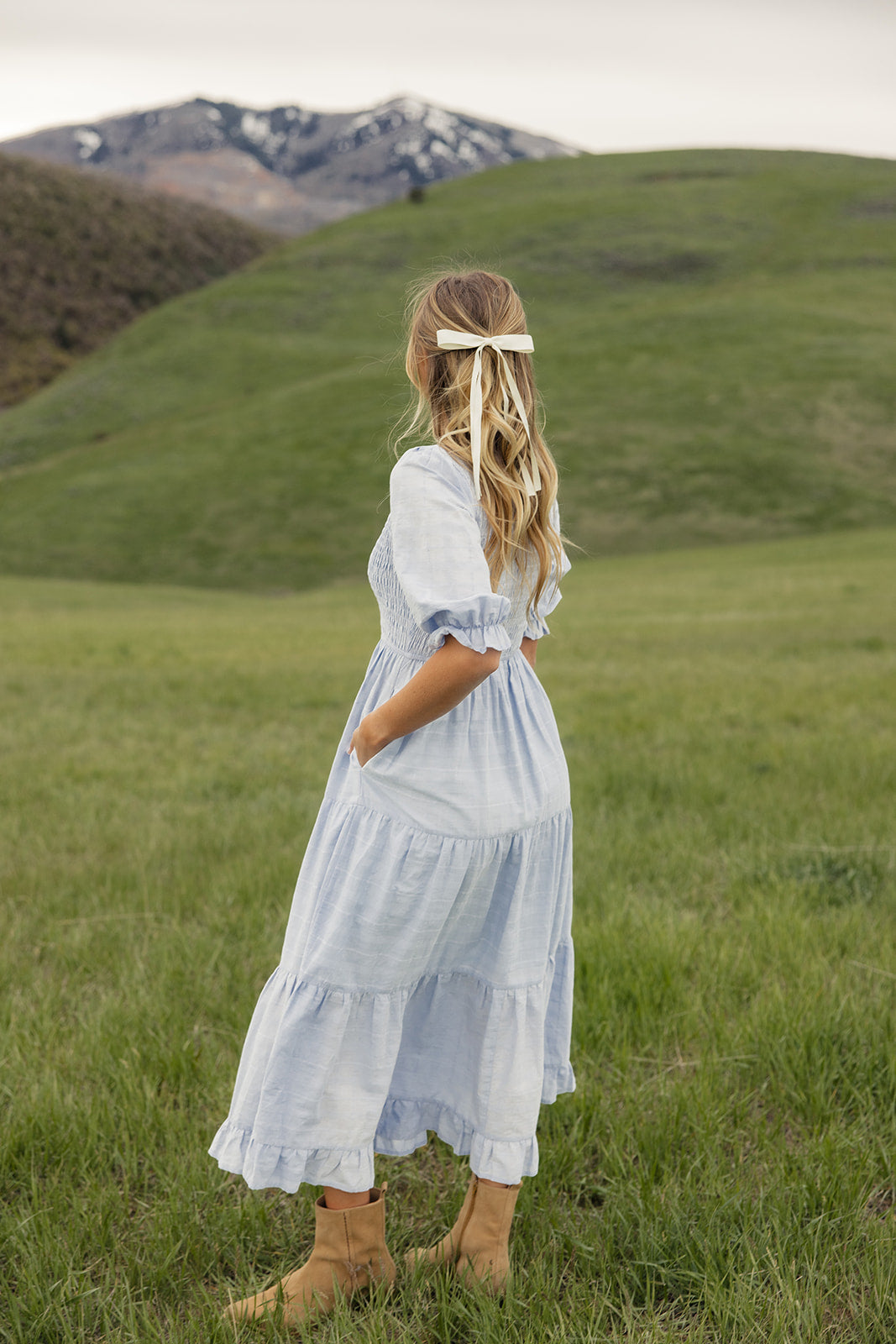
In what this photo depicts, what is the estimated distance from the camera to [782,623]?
45.5ft

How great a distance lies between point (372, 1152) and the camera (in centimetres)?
214

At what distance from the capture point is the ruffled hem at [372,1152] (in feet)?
6.79

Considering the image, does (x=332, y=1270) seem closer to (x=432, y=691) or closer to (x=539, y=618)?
(x=432, y=691)

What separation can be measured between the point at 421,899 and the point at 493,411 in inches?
42.0

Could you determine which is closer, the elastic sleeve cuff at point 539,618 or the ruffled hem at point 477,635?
the ruffled hem at point 477,635

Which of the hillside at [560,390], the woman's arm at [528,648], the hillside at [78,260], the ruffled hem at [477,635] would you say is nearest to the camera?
the ruffled hem at [477,635]

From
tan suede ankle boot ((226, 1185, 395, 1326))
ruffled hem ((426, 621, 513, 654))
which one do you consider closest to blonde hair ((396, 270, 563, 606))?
ruffled hem ((426, 621, 513, 654))

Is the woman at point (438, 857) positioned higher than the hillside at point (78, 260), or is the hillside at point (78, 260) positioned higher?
the hillside at point (78, 260)

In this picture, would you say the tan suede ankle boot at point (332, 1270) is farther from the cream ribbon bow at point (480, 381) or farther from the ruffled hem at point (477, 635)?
the cream ribbon bow at point (480, 381)

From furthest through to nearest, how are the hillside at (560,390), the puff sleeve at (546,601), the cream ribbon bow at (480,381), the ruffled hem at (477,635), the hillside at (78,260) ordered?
1. the hillside at (78,260)
2. the hillside at (560,390)
3. the puff sleeve at (546,601)
4. the cream ribbon bow at (480,381)
5. the ruffled hem at (477,635)

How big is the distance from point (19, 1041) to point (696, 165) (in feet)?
292

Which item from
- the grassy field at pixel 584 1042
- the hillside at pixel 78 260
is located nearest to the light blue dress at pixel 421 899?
the grassy field at pixel 584 1042

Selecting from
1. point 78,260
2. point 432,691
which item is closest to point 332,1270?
point 432,691

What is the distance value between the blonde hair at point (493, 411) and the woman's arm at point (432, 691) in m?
0.28
